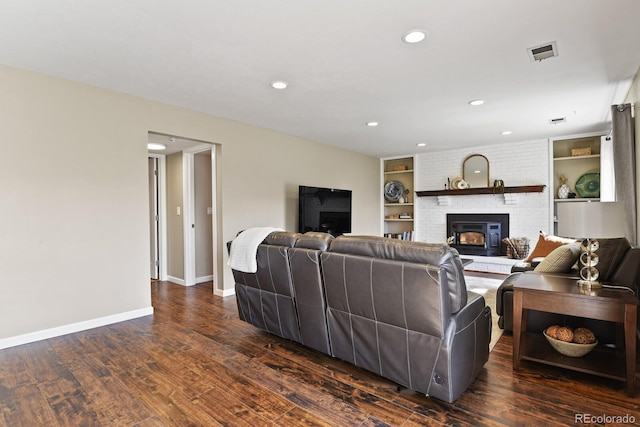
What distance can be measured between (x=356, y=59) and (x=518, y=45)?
1206 millimetres

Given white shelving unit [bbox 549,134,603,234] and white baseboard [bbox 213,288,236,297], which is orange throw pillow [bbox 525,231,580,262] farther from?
white baseboard [bbox 213,288,236,297]

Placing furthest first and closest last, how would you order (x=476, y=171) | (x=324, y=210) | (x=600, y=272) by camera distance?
1. (x=476, y=171)
2. (x=324, y=210)
3. (x=600, y=272)

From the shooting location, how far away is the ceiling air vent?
2.48 metres

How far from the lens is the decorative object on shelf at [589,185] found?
5.33 metres

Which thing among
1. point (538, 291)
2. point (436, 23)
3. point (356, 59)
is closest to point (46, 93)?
point (356, 59)

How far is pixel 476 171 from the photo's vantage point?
645 cm

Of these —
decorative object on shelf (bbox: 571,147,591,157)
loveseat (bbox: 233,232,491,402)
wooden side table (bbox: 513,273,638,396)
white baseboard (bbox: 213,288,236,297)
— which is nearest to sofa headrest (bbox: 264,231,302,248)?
loveseat (bbox: 233,232,491,402)

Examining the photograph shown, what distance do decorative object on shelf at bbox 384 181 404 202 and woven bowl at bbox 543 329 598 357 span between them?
5.33 metres

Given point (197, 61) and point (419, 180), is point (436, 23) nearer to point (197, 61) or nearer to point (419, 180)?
point (197, 61)

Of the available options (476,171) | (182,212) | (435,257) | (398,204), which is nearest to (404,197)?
(398,204)

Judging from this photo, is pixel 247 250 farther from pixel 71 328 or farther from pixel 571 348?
pixel 571 348

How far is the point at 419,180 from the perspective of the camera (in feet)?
23.3

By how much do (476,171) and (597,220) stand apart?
4566 millimetres

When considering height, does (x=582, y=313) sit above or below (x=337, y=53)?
below
